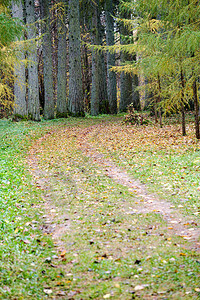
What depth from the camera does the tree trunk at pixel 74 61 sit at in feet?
69.5

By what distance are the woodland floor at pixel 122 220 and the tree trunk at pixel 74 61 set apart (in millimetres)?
11779

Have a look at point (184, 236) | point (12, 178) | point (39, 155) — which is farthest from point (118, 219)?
point (39, 155)

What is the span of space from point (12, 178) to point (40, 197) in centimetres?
150

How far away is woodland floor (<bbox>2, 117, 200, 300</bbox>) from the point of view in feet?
11.0

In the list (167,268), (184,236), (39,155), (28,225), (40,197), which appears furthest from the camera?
(39,155)

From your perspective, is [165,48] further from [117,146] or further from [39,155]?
[39,155]

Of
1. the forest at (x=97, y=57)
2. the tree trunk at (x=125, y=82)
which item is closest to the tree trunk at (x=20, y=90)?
the forest at (x=97, y=57)

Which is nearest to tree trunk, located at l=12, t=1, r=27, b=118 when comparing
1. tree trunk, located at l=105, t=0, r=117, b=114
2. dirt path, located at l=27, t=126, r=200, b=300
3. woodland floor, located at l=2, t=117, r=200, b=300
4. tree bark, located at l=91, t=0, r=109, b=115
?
tree bark, located at l=91, t=0, r=109, b=115

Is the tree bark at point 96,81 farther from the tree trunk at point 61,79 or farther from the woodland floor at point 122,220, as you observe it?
the woodland floor at point 122,220

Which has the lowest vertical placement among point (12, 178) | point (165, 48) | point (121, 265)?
point (121, 265)

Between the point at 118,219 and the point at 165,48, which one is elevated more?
the point at 165,48

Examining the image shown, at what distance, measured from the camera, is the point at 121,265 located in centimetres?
372

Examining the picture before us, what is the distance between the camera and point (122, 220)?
200 inches

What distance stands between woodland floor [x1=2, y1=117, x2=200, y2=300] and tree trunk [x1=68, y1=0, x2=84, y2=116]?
11779mm
